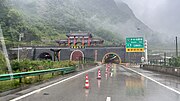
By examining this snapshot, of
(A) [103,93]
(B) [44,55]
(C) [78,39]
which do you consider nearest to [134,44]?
(A) [103,93]

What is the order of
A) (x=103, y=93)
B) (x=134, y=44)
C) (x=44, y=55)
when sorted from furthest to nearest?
1. (x=44, y=55)
2. (x=134, y=44)
3. (x=103, y=93)

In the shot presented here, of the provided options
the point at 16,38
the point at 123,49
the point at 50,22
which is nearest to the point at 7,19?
the point at 16,38

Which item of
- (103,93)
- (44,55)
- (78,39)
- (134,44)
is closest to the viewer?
(103,93)

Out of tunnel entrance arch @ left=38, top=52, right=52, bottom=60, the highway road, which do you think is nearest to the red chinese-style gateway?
tunnel entrance arch @ left=38, top=52, right=52, bottom=60

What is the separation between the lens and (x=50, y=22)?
18475 cm

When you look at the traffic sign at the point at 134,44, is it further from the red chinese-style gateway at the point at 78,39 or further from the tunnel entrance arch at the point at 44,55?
the tunnel entrance arch at the point at 44,55

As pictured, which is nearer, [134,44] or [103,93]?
[103,93]

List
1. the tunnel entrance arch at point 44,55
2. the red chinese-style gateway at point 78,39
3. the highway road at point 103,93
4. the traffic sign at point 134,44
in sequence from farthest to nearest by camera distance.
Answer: the red chinese-style gateway at point 78,39 < the tunnel entrance arch at point 44,55 < the traffic sign at point 134,44 < the highway road at point 103,93

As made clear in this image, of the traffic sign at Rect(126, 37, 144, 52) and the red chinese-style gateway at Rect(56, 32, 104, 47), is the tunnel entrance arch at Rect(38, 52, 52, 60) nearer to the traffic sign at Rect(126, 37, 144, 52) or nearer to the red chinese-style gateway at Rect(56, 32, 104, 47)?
the red chinese-style gateway at Rect(56, 32, 104, 47)

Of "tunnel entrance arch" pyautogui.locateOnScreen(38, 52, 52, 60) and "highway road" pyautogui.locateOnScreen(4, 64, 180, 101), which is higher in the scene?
"tunnel entrance arch" pyautogui.locateOnScreen(38, 52, 52, 60)

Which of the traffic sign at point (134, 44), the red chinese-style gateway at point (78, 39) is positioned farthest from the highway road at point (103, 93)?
the red chinese-style gateway at point (78, 39)

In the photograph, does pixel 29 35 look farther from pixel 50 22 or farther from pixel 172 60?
pixel 172 60

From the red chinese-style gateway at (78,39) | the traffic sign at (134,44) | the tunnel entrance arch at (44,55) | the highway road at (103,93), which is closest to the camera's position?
the highway road at (103,93)

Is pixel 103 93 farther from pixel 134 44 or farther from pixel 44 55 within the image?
pixel 44 55
